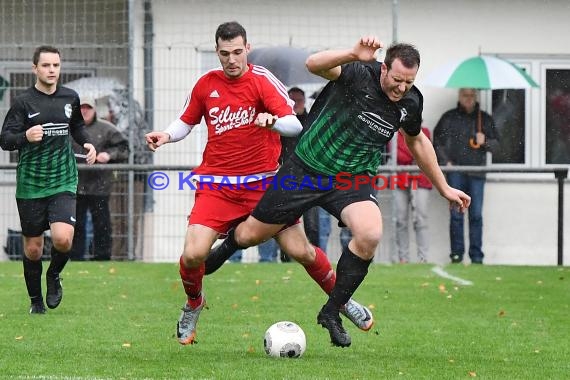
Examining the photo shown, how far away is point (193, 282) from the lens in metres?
9.23

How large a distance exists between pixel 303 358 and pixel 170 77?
9.28m

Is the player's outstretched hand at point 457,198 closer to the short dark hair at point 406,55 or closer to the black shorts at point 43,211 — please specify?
the short dark hair at point 406,55

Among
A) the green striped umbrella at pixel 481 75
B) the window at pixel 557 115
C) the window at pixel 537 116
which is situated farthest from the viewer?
the window at pixel 557 115

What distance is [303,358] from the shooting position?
873 centimetres

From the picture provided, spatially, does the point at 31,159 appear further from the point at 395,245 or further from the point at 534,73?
the point at 534,73

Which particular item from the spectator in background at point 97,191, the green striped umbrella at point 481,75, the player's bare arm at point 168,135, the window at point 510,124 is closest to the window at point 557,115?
the window at point 510,124

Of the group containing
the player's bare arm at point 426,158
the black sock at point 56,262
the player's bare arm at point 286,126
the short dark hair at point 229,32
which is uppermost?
the short dark hair at point 229,32

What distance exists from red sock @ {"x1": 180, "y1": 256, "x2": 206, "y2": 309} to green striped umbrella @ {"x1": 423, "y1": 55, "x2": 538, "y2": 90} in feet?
29.0

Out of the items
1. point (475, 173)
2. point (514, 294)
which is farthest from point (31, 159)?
point (475, 173)

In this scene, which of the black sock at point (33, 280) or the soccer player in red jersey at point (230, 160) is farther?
the black sock at point (33, 280)

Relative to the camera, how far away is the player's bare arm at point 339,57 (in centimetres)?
789

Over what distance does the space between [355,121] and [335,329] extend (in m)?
1.39

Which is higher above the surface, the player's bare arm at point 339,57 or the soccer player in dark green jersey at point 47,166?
the player's bare arm at point 339,57

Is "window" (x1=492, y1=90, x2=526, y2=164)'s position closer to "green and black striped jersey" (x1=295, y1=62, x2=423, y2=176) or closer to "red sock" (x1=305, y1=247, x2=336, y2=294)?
"red sock" (x1=305, y1=247, x2=336, y2=294)
